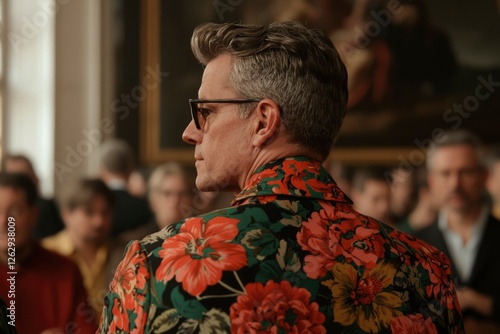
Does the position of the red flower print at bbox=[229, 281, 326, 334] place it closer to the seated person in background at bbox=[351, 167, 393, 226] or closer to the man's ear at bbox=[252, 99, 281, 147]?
the man's ear at bbox=[252, 99, 281, 147]

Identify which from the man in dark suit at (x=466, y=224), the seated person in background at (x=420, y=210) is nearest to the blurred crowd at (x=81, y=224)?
the seated person in background at (x=420, y=210)

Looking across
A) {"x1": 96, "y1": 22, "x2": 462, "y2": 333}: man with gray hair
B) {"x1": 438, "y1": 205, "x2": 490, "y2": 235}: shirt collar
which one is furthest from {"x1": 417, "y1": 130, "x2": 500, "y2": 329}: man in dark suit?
{"x1": 96, "y1": 22, "x2": 462, "y2": 333}: man with gray hair

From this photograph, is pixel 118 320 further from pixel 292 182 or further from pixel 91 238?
pixel 91 238

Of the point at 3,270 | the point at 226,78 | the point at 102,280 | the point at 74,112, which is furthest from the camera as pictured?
the point at 74,112

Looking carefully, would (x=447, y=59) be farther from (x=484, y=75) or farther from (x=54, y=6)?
(x=54, y=6)

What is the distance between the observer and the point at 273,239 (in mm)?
1367

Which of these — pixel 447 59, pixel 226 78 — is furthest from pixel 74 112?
pixel 226 78

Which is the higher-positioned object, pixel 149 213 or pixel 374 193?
pixel 374 193

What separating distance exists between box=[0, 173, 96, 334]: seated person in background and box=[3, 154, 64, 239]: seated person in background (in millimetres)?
129

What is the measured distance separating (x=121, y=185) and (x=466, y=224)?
268cm

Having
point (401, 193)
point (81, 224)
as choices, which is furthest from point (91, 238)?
point (401, 193)

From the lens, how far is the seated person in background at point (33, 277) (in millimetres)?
5527

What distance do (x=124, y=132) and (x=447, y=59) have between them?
2.62 meters

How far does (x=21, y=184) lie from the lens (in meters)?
6.23
